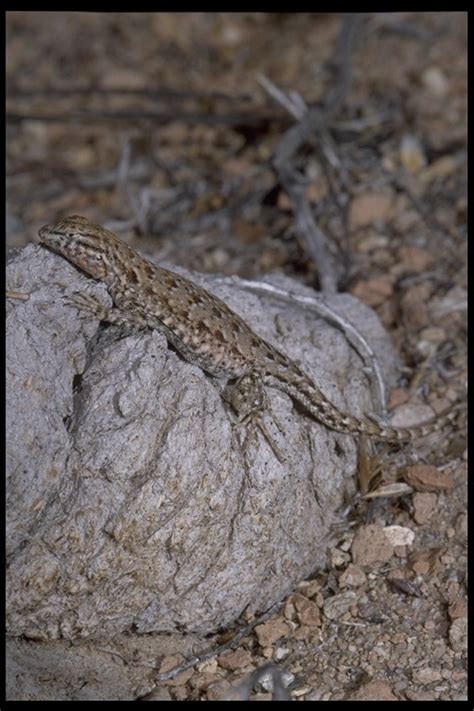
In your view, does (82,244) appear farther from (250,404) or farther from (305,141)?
(305,141)

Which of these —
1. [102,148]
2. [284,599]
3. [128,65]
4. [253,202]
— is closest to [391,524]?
[284,599]

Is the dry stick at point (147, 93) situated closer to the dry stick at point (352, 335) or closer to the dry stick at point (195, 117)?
the dry stick at point (195, 117)

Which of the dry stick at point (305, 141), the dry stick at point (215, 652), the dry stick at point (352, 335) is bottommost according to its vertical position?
the dry stick at point (215, 652)

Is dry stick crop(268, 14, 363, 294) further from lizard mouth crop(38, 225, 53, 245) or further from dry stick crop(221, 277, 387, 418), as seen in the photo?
lizard mouth crop(38, 225, 53, 245)

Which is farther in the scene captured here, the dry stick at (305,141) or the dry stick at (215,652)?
the dry stick at (305,141)

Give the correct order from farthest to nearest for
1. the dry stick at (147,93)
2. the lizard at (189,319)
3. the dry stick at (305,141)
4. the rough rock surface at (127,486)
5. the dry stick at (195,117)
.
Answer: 1. the dry stick at (195,117)
2. the dry stick at (147,93)
3. the dry stick at (305,141)
4. the lizard at (189,319)
5. the rough rock surface at (127,486)

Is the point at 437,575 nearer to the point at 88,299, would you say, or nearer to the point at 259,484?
the point at 259,484

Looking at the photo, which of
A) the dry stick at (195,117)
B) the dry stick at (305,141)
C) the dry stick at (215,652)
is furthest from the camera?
the dry stick at (195,117)

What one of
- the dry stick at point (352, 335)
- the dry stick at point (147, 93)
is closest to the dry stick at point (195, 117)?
the dry stick at point (147, 93)
